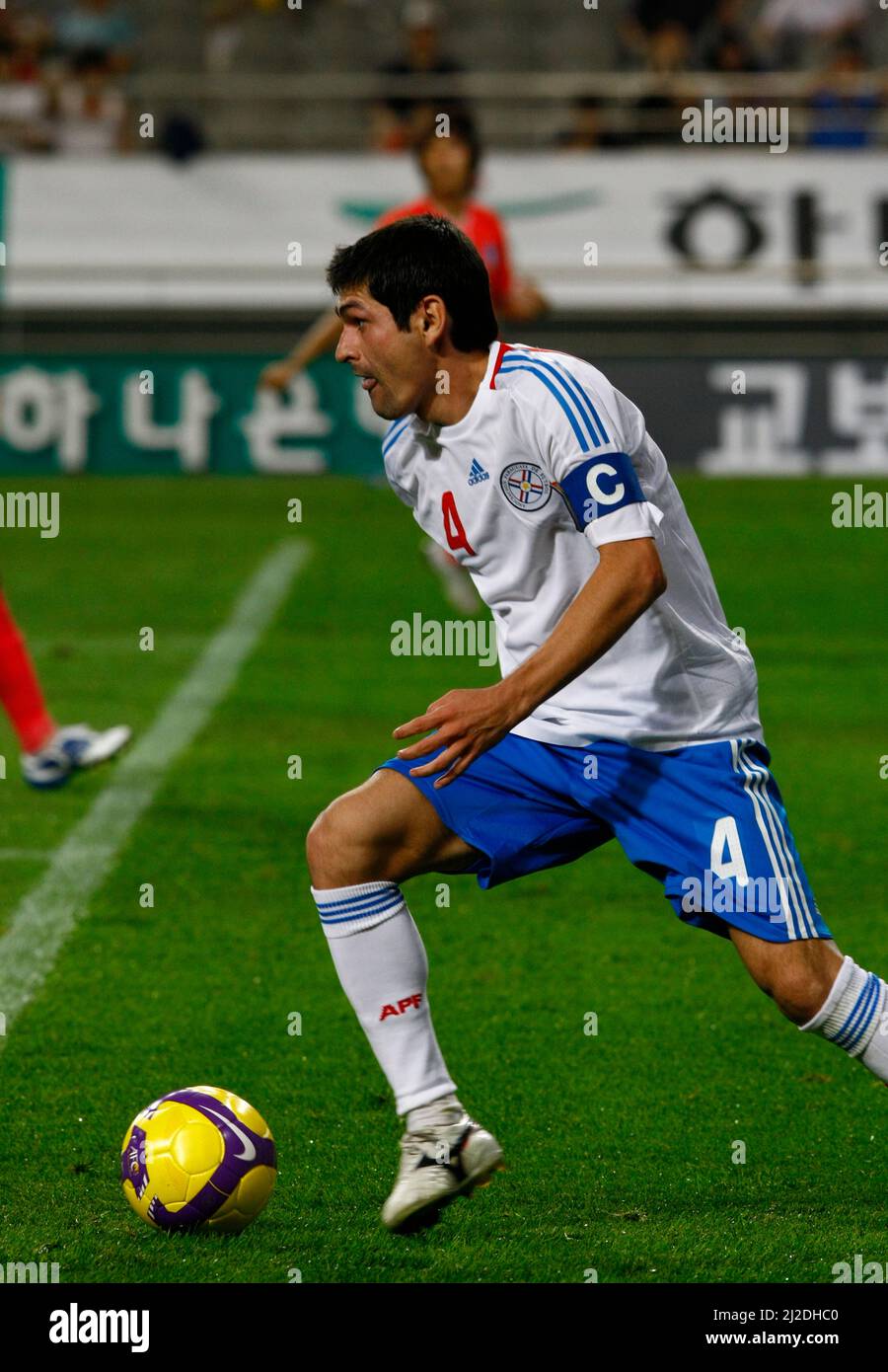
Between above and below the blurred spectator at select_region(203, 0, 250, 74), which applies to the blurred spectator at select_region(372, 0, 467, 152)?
below

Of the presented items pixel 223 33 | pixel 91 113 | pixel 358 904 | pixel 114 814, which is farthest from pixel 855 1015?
pixel 223 33

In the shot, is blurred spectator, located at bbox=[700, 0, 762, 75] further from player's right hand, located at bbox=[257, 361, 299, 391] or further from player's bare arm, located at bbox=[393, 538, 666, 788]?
player's bare arm, located at bbox=[393, 538, 666, 788]

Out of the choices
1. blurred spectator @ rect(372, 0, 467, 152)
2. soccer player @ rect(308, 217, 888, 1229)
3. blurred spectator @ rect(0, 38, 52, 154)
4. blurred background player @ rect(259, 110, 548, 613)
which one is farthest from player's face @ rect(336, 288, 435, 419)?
blurred spectator @ rect(0, 38, 52, 154)

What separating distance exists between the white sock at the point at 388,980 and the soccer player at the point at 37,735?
140 inches

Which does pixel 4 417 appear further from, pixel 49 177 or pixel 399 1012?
pixel 399 1012

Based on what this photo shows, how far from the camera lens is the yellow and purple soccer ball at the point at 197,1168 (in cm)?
367

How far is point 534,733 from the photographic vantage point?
152 inches

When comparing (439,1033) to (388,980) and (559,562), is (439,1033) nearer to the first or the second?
(388,980)

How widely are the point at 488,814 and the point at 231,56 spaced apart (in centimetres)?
1662

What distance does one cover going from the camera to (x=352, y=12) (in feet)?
62.7

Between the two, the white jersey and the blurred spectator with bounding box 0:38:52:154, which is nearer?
the white jersey

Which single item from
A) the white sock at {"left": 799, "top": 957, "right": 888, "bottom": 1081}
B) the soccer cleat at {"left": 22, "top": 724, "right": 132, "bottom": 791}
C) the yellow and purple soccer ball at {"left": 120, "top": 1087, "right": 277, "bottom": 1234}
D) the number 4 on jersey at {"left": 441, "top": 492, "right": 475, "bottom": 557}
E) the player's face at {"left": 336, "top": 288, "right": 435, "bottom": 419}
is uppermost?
the player's face at {"left": 336, "top": 288, "right": 435, "bottom": 419}

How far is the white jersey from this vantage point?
3.66 m

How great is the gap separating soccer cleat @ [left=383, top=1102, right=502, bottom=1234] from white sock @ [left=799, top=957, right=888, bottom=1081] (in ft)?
1.98
